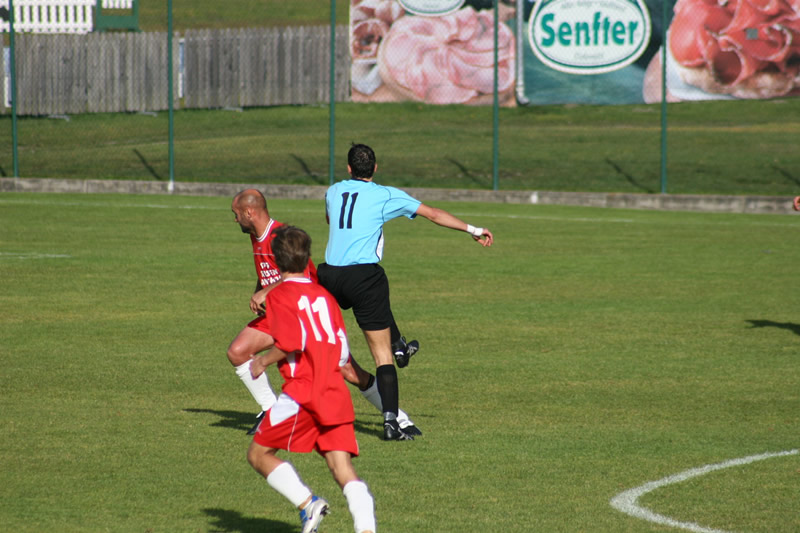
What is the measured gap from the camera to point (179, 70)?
3394 cm

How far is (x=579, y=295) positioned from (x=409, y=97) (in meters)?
19.4

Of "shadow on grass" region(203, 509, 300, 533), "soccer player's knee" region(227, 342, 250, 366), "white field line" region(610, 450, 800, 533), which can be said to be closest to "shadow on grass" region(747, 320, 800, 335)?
"white field line" region(610, 450, 800, 533)

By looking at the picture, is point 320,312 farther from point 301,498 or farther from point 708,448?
point 708,448

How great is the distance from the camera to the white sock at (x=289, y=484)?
17.8 ft

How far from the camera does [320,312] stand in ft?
17.9

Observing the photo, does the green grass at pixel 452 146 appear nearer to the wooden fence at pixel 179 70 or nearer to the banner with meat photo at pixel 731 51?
the wooden fence at pixel 179 70

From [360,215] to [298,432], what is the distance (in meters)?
2.91

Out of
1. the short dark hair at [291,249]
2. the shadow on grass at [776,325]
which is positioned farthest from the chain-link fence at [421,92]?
the short dark hair at [291,249]

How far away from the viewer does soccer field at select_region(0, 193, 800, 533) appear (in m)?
6.47

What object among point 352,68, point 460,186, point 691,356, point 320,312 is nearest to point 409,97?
point 352,68

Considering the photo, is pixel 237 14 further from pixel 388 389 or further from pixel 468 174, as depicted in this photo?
pixel 388 389

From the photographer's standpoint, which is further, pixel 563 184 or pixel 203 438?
pixel 563 184

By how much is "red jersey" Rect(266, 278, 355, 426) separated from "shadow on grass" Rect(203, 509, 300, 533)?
973 millimetres

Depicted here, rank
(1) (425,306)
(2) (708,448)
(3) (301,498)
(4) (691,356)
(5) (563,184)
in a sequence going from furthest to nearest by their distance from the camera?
(5) (563,184)
(1) (425,306)
(4) (691,356)
(2) (708,448)
(3) (301,498)
